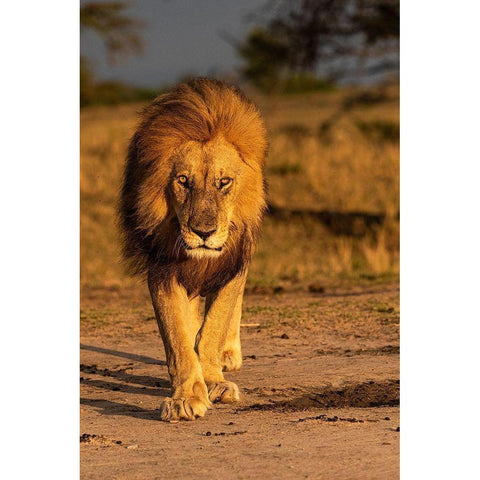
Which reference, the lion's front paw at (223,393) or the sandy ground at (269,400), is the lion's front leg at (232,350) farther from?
the lion's front paw at (223,393)

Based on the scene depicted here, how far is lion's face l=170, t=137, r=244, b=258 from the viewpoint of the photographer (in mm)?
4559

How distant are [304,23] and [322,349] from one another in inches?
216

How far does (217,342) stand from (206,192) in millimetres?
745

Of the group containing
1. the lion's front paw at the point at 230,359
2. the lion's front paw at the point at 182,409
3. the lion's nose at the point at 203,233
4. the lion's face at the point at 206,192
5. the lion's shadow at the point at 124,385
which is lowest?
the lion's shadow at the point at 124,385

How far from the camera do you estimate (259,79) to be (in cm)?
1211

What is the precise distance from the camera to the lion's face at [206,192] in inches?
179

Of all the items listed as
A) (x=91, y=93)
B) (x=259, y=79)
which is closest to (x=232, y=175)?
(x=259, y=79)

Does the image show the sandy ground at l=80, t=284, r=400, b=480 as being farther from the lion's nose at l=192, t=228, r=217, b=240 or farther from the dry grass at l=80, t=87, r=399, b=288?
the dry grass at l=80, t=87, r=399, b=288

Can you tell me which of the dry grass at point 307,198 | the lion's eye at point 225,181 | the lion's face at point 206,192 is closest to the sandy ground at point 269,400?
the lion's face at point 206,192

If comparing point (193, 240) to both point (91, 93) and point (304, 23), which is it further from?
point (91, 93)

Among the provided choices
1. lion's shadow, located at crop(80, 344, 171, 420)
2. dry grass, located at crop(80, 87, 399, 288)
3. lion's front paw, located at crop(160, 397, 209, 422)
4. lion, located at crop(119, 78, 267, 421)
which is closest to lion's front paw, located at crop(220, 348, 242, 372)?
lion's shadow, located at crop(80, 344, 171, 420)

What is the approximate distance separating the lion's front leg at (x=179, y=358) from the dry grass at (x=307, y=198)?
163 inches

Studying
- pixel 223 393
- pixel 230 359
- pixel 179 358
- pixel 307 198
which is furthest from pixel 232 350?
pixel 307 198

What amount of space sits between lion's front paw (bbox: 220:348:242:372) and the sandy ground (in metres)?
0.07
